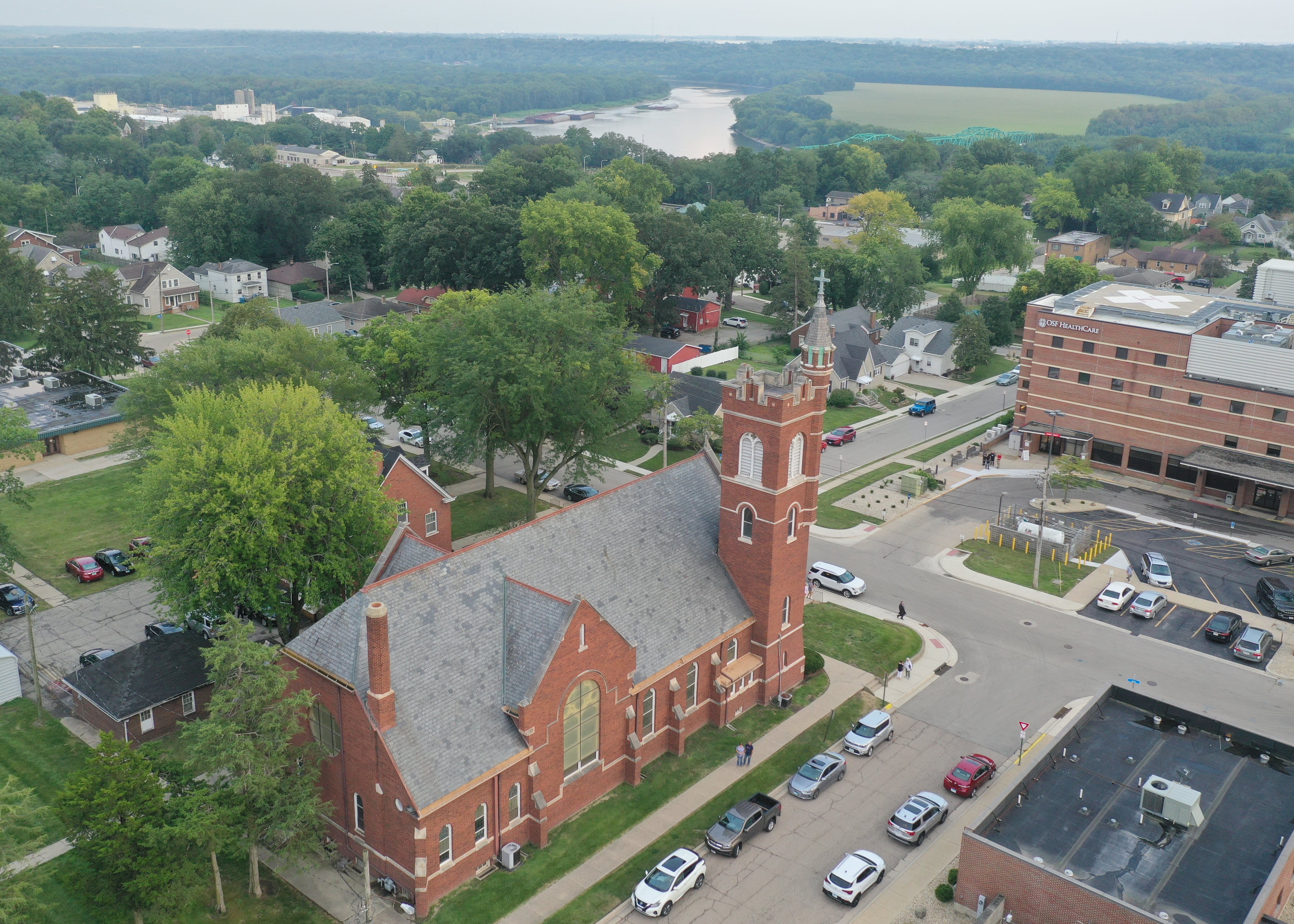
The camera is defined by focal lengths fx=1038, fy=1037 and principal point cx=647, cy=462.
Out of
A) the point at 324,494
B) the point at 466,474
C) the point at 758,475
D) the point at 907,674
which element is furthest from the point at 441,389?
the point at 907,674

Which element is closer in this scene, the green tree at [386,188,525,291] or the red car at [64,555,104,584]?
the red car at [64,555,104,584]

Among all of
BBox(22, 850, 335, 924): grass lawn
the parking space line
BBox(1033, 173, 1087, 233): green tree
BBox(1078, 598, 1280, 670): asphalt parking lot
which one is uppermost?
BBox(1033, 173, 1087, 233): green tree

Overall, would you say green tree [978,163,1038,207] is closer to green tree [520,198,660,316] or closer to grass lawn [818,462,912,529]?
green tree [520,198,660,316]

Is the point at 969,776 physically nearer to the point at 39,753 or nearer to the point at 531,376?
the point at 531,376

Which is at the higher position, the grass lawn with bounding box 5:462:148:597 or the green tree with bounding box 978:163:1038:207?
the green tree with bounding box 978:163:1038:207

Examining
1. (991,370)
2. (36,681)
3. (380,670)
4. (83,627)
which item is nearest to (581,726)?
(380,670)

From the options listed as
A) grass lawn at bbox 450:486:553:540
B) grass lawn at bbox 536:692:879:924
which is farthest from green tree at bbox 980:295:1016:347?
grass lawn at bbox 536:692:879:924
